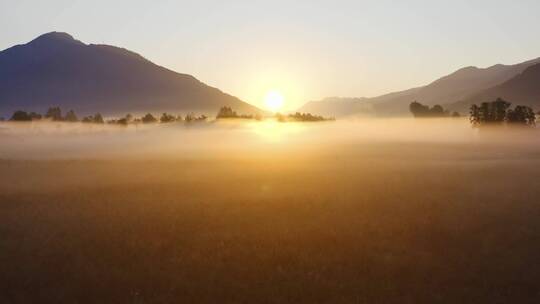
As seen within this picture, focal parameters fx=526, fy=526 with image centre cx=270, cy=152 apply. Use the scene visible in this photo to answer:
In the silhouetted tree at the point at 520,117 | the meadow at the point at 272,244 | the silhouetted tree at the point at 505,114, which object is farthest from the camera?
the silhouetted tree at the point at 505,114

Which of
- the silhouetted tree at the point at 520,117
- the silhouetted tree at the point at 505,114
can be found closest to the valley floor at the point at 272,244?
the silhouetted tree at the point at 520,117

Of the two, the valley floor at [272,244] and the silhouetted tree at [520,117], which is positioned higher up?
the silhouetted tree at [520,117]

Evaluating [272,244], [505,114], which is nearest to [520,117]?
[505,114]

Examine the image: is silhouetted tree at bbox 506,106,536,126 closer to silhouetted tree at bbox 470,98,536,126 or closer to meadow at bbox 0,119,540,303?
silhouetted tree at bbox 470,98,536,126

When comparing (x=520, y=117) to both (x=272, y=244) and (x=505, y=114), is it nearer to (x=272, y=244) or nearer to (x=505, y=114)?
(x=505, y=114)

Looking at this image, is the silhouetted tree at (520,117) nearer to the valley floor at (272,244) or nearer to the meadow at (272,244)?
the meadow at (272,244)

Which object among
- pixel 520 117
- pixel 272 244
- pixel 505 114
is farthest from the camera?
pixel 520 117

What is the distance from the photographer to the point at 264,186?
158 feet

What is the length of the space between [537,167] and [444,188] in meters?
26.1

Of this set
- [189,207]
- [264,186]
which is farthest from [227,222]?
[264,186]

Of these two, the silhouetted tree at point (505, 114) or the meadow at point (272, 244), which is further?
the silhouetted tree at point (505, 114)

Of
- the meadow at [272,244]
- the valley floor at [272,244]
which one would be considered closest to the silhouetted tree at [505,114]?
the meadow at [272,244]

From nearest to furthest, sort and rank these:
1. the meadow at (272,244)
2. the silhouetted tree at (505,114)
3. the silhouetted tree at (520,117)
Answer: the meadow at (272,244), the silhouetted tree at (520,117), the silhouetted tree at (505,114)

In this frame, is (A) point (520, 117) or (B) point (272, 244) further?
(A) point (520, 117)
